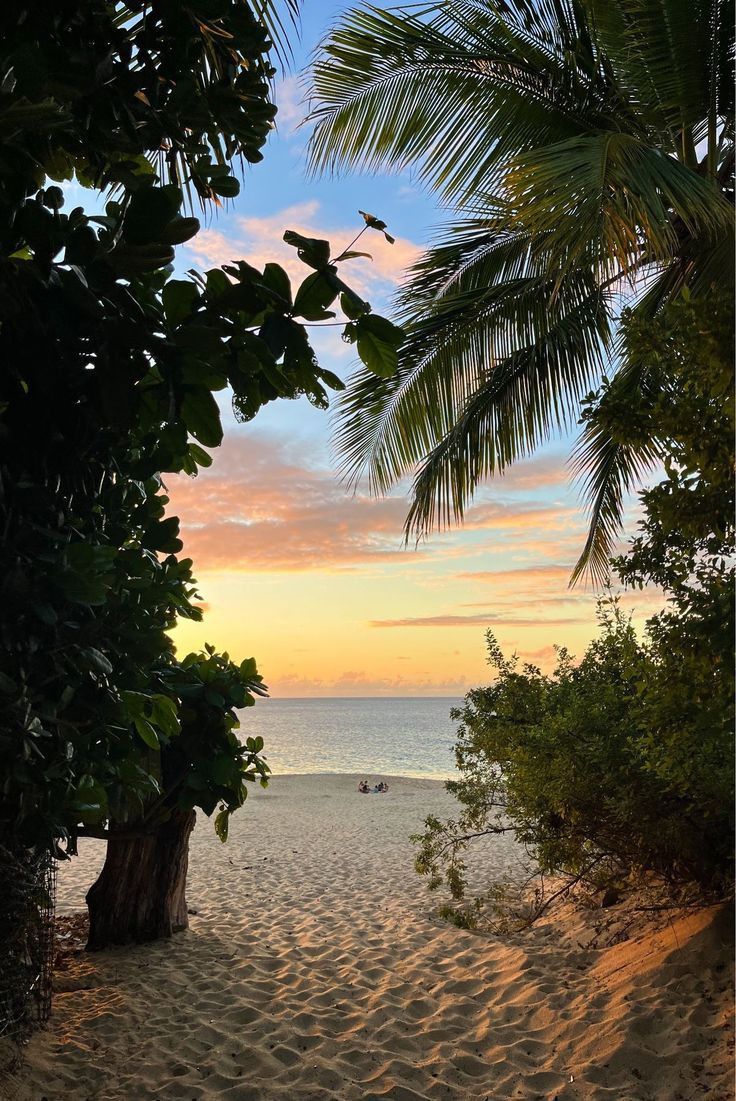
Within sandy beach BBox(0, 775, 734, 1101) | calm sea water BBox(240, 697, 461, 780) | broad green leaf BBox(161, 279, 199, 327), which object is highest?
broad green leaf BBox(161, 279, 199, 327)

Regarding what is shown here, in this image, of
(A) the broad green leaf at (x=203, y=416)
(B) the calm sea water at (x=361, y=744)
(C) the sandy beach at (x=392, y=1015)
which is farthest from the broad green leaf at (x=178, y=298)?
(B) the calm sea water at (x=361, y=744)

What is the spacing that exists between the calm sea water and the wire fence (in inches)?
850

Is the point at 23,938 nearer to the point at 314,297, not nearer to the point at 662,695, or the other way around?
the point at 662,695

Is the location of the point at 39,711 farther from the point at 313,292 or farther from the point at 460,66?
the point at 460,66

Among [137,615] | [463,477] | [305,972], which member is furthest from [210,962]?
[463,477]

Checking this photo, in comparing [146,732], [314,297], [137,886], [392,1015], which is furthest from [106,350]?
[137,886]

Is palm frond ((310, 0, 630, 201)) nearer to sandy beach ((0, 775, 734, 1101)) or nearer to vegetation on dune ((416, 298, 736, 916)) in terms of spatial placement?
vegetation on dune ((416, 298, 736, 916))

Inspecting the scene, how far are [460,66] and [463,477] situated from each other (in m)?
3.42

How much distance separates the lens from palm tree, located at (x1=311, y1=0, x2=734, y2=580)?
455cm

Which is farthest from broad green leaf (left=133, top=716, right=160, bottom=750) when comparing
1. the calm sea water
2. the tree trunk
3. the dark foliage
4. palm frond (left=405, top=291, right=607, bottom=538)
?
the calm sea water

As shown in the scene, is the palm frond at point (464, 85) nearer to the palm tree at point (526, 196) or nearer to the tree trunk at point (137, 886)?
the palm tree at point (526, 196)

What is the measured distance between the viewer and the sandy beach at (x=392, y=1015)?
348 cm

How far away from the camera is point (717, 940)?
420 cm

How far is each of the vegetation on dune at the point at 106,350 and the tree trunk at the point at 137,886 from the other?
2608mm
